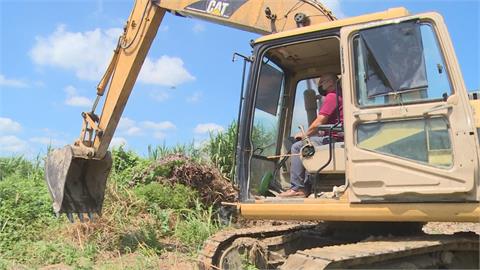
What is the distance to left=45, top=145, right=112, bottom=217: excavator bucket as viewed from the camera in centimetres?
626

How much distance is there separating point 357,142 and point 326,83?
122cm

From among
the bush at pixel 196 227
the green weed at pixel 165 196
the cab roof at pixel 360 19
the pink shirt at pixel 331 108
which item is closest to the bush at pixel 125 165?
the green weed at pixel 165 196

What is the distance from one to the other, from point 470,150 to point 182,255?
13.1 feet

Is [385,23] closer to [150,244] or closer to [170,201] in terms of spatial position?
[150,244]

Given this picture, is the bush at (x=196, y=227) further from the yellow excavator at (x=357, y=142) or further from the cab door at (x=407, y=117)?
the cab door at (x=407, y=117)

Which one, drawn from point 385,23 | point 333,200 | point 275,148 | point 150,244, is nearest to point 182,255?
point 150,244

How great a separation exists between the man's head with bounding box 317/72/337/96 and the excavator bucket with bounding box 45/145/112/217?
9.31 feet

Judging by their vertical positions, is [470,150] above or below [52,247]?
above

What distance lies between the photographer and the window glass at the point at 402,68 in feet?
13.7

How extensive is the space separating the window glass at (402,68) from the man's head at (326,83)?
0.83 meters

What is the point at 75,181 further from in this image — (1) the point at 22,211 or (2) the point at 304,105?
(2) the point at 304,105

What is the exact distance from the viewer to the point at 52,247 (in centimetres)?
692

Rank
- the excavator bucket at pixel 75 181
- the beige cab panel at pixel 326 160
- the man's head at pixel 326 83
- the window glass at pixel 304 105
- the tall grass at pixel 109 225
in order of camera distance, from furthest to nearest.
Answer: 1. the tall grass at pixel 109 225
2. the excavator bucket at pixel 75 181
3. the window glass at pixel 304 105
4. the man's head at pixel 326 83
5. the beige cab panel at pixel 326 160

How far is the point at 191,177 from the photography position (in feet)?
30.9
